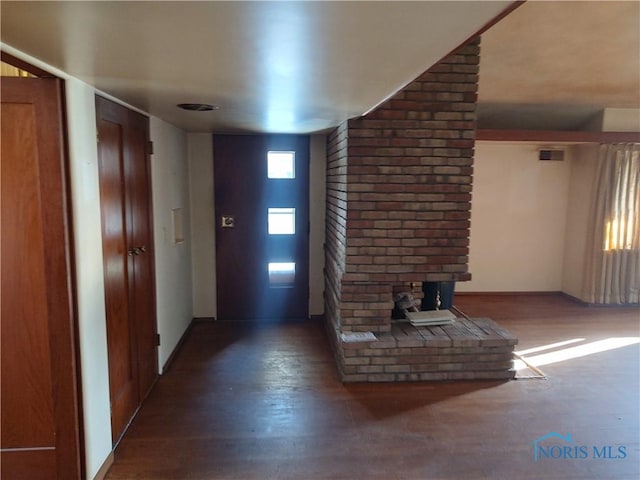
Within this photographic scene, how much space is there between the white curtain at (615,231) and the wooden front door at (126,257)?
483cm

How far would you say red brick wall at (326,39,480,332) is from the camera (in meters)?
3.08

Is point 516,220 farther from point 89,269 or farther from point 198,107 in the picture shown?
point 89,269

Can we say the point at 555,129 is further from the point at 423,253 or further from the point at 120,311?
the point at 120,311

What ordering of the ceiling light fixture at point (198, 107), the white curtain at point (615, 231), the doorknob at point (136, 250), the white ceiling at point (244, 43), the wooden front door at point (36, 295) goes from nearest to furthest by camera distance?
the white ceiling at point (244, 43), the wooden front door at point (36, 295), the ceiling light fixture at point (198, 107), the doorknob at point (136, 250), the white curtain at point (615, 231)

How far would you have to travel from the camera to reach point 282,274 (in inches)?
179

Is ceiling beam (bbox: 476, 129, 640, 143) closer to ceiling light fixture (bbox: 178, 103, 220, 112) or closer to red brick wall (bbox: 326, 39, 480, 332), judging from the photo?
red brick wall (bbox: 326, 39, 480, 332)

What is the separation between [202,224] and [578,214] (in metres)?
4.47

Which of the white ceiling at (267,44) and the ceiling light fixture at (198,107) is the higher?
the ceiling light fixture at (198,107)

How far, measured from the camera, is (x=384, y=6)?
1.02 metres

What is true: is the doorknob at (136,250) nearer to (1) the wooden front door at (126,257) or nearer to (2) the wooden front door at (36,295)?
(1) the wooden front door at (126,257)

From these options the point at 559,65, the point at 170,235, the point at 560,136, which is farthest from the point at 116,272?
the point at 560,136

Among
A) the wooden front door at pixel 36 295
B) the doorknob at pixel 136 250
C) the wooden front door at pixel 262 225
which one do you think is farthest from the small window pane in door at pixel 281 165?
the wooden front door at pixel 36 295

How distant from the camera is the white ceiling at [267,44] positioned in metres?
1.06

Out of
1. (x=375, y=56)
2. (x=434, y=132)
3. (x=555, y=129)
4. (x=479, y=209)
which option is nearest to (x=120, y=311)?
(x=375, y=56)
